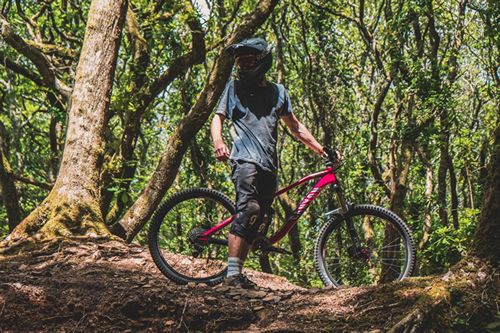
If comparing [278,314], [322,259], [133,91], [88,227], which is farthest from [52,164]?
[278,314]

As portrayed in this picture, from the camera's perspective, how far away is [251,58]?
12.0ft

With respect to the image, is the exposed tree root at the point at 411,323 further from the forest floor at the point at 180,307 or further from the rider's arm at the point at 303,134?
the rider's arm at the point at 303,134

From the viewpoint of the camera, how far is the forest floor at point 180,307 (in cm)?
245

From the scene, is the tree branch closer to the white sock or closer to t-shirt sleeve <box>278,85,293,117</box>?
t-shirt sleeve <box>278,85,293,117</box>

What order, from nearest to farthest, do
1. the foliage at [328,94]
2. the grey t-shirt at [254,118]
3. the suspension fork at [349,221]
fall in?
1. the grey t-shirt at [254,118]
2. the suspension fork at [349,221]
3. the foliage at [328,94]

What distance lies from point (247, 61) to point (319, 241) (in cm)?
186

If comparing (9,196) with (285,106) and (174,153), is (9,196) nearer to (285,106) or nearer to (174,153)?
(174,153)

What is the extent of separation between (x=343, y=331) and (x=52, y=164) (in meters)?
11.0

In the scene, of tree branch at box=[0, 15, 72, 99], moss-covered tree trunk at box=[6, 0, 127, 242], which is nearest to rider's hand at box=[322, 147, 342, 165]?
moss-covered tree trunk at box=[6, 0, 127, 242]

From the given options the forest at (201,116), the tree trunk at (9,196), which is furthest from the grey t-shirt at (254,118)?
the tree trunk at (9,196)

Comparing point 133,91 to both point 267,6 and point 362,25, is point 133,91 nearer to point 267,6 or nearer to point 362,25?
point 267,6

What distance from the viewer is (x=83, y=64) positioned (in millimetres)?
5070

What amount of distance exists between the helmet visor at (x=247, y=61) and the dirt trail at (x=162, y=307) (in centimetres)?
188

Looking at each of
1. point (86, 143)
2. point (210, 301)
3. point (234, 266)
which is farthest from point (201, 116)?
point (210, 301)
